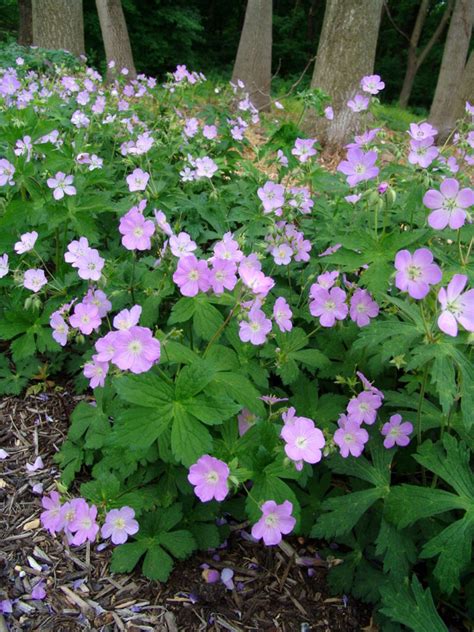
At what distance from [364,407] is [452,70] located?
10.0 metres

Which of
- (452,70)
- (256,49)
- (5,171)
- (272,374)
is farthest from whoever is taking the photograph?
(452,70)

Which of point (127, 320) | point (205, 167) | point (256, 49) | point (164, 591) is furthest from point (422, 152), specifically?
point (256, 49)

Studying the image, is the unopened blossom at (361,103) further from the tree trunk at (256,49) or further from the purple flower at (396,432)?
the tree trunk at (256,49)

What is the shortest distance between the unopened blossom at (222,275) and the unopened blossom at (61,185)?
1.15m

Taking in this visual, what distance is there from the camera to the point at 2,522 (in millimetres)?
2051

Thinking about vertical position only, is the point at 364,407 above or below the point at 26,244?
below

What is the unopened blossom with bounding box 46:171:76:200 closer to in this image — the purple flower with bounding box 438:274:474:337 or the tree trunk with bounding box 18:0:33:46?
the purple flower with bounding box 438:274:474:337

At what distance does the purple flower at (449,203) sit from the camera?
5.26 feet

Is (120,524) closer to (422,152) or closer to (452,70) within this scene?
(422,152)

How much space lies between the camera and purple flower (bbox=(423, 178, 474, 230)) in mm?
1603

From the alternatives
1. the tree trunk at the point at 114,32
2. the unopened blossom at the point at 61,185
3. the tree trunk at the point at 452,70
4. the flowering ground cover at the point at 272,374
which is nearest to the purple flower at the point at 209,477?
the flowering ground cover at the point at 272,374

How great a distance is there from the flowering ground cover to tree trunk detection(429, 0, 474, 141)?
24.9ft

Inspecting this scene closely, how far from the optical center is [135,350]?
1446 millimetres

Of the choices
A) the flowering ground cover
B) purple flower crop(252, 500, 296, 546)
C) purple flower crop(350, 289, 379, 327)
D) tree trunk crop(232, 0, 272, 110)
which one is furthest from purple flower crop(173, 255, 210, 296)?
tree trunk crop(232, 0, 272, 110)
